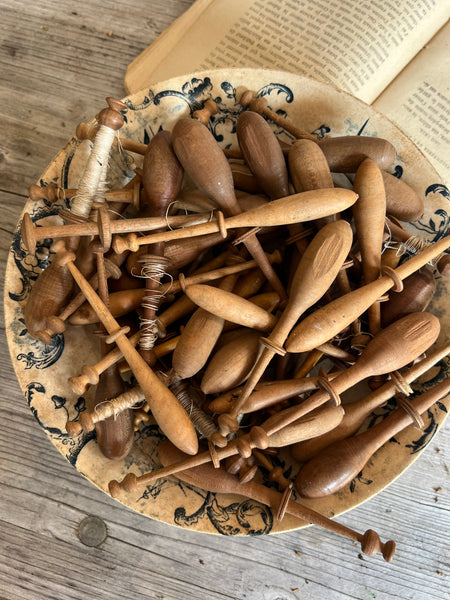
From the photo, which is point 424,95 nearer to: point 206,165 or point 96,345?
point 206,165

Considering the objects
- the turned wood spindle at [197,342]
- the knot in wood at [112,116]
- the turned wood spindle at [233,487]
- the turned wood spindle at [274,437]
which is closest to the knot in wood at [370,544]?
the turned wood spindle at [233,487]

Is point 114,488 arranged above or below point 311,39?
below

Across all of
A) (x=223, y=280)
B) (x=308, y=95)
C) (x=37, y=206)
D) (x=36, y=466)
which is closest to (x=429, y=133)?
(x=308, y=95)

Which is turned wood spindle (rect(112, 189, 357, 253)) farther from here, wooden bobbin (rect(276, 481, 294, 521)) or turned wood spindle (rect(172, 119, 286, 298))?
wooden bobbin (rect(276, 481, 294, 521))

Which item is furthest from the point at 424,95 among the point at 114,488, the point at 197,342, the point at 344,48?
the point at 114,488

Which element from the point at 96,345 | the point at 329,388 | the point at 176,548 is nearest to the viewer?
the point at 329,388

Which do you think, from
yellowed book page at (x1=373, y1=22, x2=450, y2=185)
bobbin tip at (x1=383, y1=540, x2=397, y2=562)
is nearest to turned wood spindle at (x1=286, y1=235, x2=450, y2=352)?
bobbin tip at (x1=383, y1=540, x2=397, y2=562)
